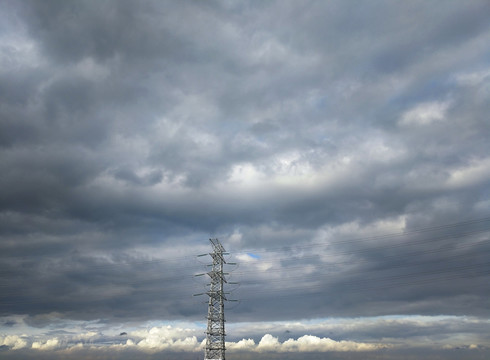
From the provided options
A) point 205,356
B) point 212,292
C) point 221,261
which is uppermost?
point 221,261

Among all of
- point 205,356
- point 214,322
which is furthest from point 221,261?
point 205,356

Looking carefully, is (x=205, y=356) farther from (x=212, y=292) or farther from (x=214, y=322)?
(x=212, y=292)

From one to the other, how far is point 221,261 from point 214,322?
58.3 ft

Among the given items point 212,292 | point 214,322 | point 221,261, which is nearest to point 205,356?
point 214,322

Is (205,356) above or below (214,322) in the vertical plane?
below

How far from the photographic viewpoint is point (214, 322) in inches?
3807

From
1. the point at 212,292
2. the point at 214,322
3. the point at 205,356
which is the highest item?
A: the point at 212,292

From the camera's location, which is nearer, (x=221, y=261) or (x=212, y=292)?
(x=212, y=292)

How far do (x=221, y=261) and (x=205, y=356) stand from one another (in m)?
26.9

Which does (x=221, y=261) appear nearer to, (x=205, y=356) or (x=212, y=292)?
(x=212, y=292)

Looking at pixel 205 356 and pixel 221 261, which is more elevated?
pixel 221 261

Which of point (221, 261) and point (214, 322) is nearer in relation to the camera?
point (214, 322)

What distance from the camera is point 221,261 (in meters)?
104

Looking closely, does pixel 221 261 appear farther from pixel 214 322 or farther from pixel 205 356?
pixel 205 356
